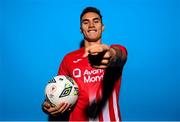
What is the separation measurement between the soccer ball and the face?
351 millimetres

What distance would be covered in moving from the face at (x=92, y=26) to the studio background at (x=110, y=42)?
0.76ft

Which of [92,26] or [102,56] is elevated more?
[92,26]

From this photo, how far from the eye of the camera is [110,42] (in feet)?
5.80

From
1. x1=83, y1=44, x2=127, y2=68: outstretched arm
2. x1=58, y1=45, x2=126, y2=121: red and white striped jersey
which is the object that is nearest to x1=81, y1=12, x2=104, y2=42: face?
x1=58, y1=45, x2=126, y2=121: red and white striped jersey

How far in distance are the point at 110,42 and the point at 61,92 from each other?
2.13ft

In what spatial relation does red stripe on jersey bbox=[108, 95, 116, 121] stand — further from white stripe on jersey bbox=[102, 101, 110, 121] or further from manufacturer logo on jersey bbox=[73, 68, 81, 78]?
manufacturer logo on jersey bbox=[73, 68, 81, 78]

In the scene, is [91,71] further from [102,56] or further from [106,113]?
[102,56]

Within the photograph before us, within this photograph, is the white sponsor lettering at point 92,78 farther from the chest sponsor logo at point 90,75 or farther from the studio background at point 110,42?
the studio background at point 110,42

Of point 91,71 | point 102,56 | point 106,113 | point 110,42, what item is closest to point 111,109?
point 106,113

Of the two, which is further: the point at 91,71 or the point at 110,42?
the point at 110,42

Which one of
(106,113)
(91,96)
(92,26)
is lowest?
(106,113)
